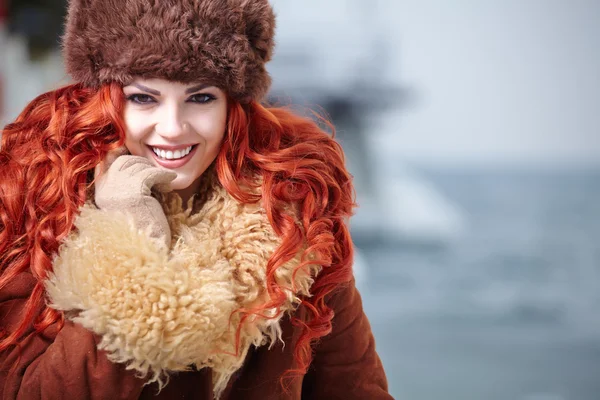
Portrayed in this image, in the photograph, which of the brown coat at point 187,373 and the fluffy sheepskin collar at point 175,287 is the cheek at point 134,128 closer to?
the fluffy sheepskin collar at point 175,287

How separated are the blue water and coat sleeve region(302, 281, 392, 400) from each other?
158 centimetres

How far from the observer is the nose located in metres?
1.10

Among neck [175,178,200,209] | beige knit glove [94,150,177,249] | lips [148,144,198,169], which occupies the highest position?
lips [148,144,198,169]

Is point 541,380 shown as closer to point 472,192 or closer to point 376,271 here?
point 376,271

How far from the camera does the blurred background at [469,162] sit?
343cm

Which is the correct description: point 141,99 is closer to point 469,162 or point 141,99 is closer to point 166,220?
point 166,220

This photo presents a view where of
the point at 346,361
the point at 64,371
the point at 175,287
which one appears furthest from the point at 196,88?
the point at 346,361

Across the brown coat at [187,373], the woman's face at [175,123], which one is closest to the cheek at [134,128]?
the woman's face at [175,123]

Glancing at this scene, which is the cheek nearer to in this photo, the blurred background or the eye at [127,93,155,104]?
the eye at [127,93,155,104]

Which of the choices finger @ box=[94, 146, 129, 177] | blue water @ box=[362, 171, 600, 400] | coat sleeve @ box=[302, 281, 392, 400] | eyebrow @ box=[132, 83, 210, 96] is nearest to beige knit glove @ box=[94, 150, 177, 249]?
finger @ box=[94, 146, 129, 177]

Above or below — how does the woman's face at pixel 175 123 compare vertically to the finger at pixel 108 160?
above

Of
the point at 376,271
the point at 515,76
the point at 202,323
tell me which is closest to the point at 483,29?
the point at 515,76

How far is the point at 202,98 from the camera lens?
113 cm

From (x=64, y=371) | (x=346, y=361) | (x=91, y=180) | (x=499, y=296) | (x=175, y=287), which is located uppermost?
(x=91, y=180)
